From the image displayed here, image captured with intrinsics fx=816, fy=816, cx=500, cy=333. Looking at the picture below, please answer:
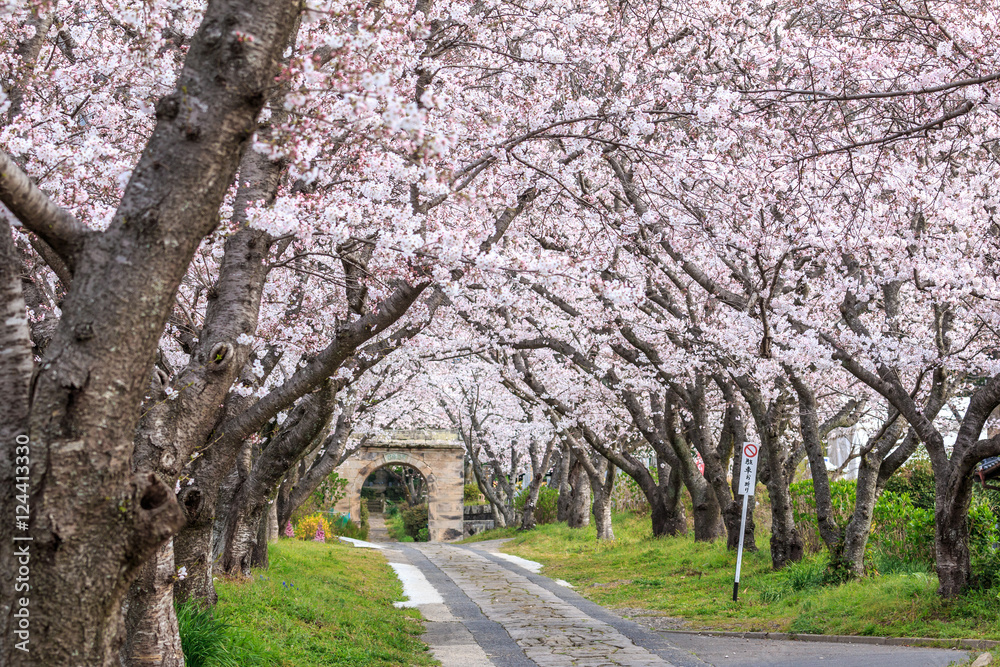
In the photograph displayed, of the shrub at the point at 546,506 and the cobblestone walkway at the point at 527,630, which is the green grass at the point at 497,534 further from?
the cobblestone walkway at the point at 527,630

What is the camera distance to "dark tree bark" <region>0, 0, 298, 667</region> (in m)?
3.09

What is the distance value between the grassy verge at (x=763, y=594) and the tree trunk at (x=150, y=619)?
705 cm

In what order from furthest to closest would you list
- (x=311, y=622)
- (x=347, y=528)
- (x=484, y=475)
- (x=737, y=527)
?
(x=484, y=475)
(x=347, y=528)
(x=737, y=527)
(x=311, y=622)

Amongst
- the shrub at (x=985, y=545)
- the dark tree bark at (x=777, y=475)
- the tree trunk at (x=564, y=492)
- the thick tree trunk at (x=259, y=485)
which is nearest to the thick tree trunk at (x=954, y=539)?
the shrub at (x=985, y=545)

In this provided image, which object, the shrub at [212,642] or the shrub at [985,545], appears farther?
the shrub at [985,545]

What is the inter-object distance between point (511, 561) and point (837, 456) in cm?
2773

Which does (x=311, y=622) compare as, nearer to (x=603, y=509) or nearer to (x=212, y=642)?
(x=212, y=642)

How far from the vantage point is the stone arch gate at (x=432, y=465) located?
34281mm

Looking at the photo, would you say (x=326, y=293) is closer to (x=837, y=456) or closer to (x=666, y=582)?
(x=666, y=582)

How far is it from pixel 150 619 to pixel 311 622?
14.3 feet

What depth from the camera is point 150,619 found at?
5.21m

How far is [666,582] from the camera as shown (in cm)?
1395

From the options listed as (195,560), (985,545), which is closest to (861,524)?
(985,545)

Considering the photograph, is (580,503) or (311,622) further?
(580,503)
